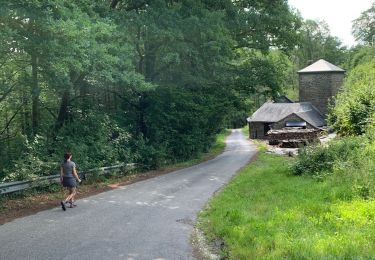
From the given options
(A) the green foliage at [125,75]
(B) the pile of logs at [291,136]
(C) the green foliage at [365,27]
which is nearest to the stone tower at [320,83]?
(B) the pile of logs at [291,136]

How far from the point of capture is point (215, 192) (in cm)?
1602

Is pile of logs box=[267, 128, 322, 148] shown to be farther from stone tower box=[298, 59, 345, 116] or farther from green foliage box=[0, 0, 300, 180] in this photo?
stone tower box=[298, 59, 345, 116]

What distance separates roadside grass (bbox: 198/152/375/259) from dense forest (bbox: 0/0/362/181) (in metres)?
7.25

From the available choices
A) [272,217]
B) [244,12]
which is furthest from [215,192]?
[244,12]

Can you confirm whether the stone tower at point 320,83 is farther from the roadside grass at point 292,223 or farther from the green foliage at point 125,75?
the roadside grass at point 292,223

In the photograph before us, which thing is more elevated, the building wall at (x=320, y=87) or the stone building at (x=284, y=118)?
the building wall at (x=320, y=87)

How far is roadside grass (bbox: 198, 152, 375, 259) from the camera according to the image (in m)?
7.47

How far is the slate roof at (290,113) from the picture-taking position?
182 feet

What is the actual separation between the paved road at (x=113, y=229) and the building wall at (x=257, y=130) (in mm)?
45179

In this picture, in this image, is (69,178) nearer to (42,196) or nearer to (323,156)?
(42,196)

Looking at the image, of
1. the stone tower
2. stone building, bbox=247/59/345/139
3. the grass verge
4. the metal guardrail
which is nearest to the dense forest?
the metal guardrail

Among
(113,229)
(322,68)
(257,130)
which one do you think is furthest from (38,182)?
(322,68)

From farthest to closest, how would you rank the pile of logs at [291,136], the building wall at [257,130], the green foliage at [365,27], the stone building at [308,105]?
the green foliage at [365,27], the building wall at [257,130], the stone building at [308,105], the pile of logs at [291,136]

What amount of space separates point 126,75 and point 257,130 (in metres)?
43.7
